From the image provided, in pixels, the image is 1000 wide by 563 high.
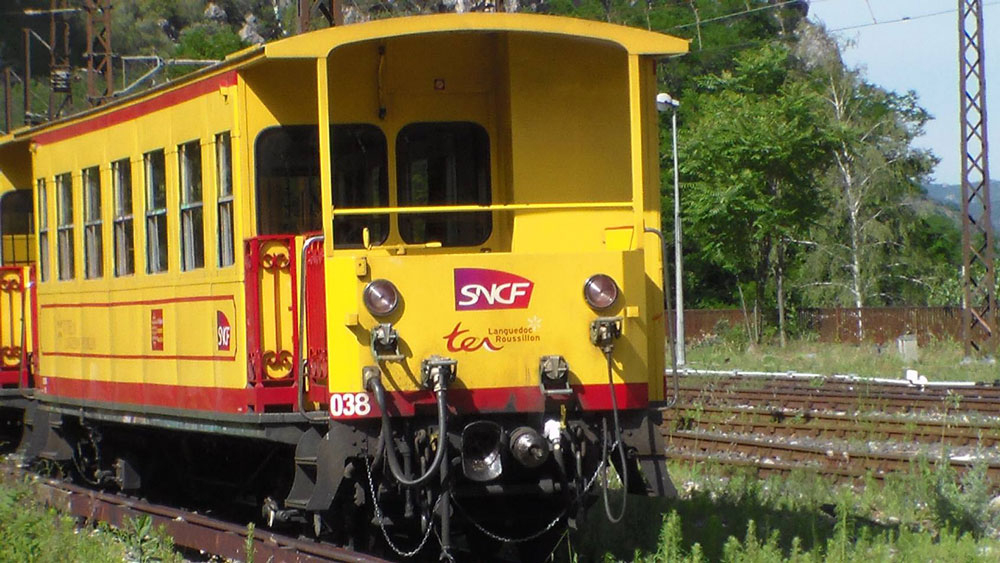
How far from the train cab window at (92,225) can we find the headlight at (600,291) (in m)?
4.95

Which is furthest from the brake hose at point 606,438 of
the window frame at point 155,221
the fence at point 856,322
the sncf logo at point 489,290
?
the fence at point 856,322

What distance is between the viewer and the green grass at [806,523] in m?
8.54

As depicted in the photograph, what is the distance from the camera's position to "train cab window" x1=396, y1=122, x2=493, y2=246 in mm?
9234

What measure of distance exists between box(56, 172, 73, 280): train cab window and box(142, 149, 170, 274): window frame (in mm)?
1993

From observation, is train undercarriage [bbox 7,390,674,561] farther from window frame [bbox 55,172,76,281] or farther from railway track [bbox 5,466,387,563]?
window frame [bbox 55,172,76,281]

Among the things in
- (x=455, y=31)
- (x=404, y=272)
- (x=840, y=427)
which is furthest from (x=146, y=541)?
(x=840, y=427)

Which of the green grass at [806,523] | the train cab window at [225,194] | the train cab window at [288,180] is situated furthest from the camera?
the train cab window at [225,194]

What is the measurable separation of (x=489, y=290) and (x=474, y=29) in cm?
153

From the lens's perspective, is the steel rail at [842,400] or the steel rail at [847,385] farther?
the steel rail at [847,385]

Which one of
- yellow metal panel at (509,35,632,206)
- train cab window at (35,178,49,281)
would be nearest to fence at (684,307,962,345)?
train cab window at (35,178,49,281)

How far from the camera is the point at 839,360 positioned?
95.1ft

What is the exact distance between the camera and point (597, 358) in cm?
820

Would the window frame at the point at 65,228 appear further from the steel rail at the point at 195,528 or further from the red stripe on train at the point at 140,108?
the steel rail at the point at 195,528

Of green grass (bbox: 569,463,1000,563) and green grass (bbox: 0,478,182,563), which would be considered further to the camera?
green grass (bbox: 0,478,182,563)
